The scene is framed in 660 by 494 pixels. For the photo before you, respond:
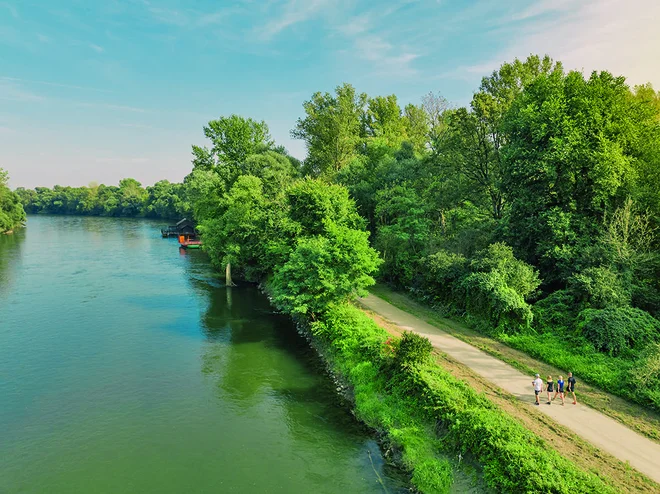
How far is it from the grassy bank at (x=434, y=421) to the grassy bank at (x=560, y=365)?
4811mm

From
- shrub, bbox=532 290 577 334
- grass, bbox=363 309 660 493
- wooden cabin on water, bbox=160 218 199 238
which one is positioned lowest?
grass, bbox=363 309 660 493

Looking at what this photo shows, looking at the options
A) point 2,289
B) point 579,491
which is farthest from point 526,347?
point 2,289

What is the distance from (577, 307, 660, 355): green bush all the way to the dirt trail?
156 inches

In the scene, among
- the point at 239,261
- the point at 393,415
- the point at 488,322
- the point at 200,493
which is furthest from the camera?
the point at 239,261

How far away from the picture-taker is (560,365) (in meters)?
21.8

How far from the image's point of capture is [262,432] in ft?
65.5

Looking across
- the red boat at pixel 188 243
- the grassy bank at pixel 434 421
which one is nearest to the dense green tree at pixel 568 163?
the grassy bank at pixel 434 421

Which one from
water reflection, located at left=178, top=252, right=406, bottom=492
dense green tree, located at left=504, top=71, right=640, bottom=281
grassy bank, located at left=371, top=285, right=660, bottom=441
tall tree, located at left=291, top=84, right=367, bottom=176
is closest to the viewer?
grassy bank, located at left=371, top=285, right=660, bottom=441

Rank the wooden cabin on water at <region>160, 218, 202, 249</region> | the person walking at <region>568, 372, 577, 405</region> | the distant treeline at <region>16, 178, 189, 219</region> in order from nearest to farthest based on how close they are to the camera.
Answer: the person walking at <region>568, 372, 577, 405</region>, the wooden cabin on water at <region>160, 218, 202, 249</region>, the distant treeline at <region>16, 178, 189, 219</region>

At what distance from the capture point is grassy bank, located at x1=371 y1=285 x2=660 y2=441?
1716cm

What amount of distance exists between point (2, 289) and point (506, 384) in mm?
49962

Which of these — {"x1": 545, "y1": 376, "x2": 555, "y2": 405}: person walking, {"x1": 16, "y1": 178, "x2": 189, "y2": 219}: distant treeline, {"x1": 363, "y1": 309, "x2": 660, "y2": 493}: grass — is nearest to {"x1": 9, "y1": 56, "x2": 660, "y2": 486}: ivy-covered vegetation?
{"x1": 363, "y1": 309, "x2": 660, "y2": 493}: grass

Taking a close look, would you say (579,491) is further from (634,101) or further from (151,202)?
(151,202)

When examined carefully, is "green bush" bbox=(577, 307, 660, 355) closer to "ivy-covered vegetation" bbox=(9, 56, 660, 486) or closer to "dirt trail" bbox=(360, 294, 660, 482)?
"ivy-covered vegetation" bbox=(9, 56, 660, 486)
